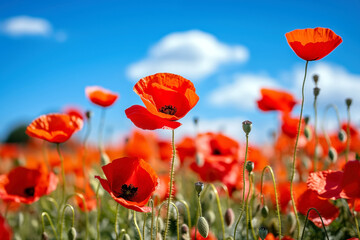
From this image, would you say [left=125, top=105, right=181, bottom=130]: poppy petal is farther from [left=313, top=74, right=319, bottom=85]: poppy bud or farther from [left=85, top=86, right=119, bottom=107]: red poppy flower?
[left=313, top=74, right=319, bottom=85]: poppy bud

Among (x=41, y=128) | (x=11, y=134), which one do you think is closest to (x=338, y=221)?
(x=41, y=128)

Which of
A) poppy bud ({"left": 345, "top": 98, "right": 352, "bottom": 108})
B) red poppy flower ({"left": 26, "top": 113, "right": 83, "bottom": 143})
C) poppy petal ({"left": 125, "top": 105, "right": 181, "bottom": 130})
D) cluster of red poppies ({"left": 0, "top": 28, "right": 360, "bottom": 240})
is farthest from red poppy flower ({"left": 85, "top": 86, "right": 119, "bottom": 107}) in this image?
poppy bud ({"left": 345, "top": 98, "right": 352, "bottom": 108})

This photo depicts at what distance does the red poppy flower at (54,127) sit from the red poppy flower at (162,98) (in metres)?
0.52

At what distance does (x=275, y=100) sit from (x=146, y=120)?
4.31ft

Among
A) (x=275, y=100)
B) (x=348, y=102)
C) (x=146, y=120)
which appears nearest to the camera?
(x=146, y=120)

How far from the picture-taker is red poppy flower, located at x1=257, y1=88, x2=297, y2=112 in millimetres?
2375

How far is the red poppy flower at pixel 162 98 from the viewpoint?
4.17 ft

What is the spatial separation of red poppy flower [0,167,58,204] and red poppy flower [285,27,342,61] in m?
1.27

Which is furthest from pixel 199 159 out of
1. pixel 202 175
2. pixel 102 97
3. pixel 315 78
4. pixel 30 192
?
pixel 30 192

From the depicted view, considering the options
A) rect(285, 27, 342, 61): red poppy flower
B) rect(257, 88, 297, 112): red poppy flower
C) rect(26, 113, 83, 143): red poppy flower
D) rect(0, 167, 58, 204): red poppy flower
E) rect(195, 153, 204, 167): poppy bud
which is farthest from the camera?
rect(257, 88, 297, 112): red poppy flower

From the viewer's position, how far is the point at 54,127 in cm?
172

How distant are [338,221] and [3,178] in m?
1.64

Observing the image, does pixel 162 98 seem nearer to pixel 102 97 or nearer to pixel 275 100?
pixel 102 97

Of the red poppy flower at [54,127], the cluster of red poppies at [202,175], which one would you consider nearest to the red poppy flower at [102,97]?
the cluster of red poppies at [202,175]
